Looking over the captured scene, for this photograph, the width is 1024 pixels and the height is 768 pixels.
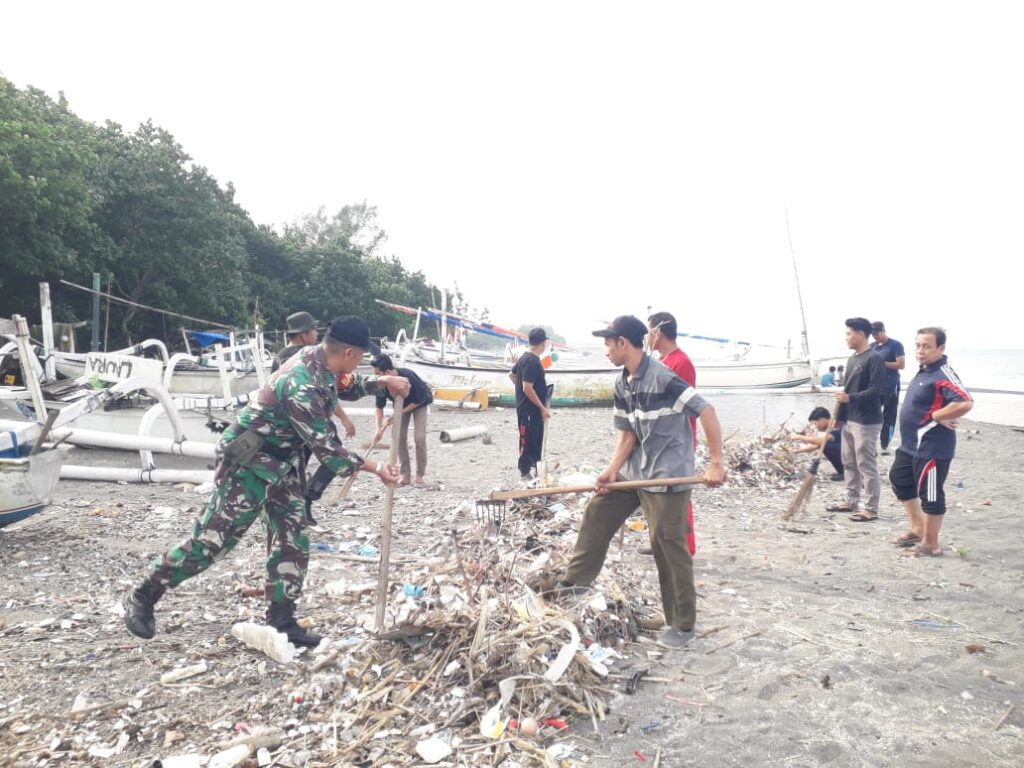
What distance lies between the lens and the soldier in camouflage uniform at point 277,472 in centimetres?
345

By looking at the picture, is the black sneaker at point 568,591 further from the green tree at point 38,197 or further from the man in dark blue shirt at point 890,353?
the green tree at point 38,197

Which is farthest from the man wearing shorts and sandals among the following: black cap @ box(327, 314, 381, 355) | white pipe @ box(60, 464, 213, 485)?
white pipe @ box(60, 464, 213, 485)

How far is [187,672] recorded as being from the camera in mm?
3406

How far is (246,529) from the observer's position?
354 centimetres

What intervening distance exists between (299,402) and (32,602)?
2631mm

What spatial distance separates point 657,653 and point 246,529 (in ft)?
8.02

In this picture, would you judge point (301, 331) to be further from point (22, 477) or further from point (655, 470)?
point (655, 470)

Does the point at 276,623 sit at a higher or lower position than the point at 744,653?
higher

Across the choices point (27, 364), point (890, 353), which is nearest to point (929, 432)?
point (890, 353)

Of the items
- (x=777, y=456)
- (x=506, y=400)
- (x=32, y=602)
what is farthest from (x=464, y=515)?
(x=506, y=400)

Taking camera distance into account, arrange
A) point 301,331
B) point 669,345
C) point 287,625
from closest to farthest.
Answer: point 287,625 < point 669,345 < point 301,331

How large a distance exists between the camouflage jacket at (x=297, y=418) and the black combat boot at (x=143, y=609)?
0.90 m

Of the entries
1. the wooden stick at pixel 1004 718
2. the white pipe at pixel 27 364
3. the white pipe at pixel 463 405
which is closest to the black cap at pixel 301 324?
the white pipe at pixel 27 364

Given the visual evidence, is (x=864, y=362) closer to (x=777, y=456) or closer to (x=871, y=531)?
(x=871, y=531)
